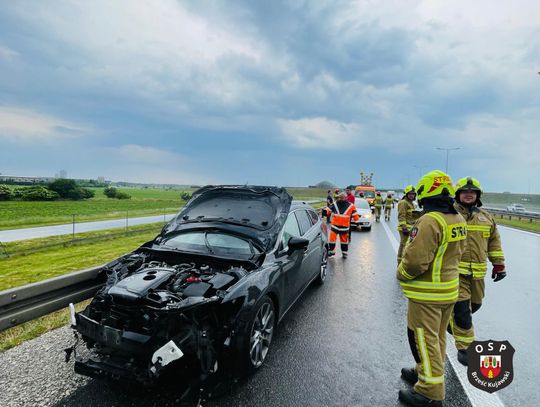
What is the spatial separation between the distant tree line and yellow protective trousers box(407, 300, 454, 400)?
2076 cm

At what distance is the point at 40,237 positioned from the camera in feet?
35.7

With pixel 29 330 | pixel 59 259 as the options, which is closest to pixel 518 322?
pixel 29 330

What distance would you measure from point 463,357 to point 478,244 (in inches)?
49.4

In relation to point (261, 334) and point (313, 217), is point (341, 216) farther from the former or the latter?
point (261, 334)

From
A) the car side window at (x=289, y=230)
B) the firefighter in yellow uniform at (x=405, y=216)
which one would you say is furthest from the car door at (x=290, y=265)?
the firefighter in yellow uniform at (x=405, y=216)

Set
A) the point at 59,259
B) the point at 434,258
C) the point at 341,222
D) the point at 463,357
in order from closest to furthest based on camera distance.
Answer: the point at 434,258 < the point at 463,357 < the point at 59,259 < the point at 341,222

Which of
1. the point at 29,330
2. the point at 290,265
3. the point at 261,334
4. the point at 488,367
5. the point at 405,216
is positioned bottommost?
the point at 29,330

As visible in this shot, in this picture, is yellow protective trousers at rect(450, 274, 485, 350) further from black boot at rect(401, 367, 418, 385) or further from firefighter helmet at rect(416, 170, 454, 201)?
→ firefighter helmet at rect(416, 170, 454, 201)

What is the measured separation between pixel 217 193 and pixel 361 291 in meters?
3.19

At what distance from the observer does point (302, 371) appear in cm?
314

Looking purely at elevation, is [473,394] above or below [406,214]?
below

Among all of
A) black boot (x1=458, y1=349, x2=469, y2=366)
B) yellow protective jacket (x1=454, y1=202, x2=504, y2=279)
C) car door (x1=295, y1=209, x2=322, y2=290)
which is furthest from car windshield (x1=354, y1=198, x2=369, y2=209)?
black boot (x1=458, y1=349, x2=469, y2=366)

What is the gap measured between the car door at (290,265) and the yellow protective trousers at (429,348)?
155 centimetres

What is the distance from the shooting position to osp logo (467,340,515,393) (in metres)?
3.00
